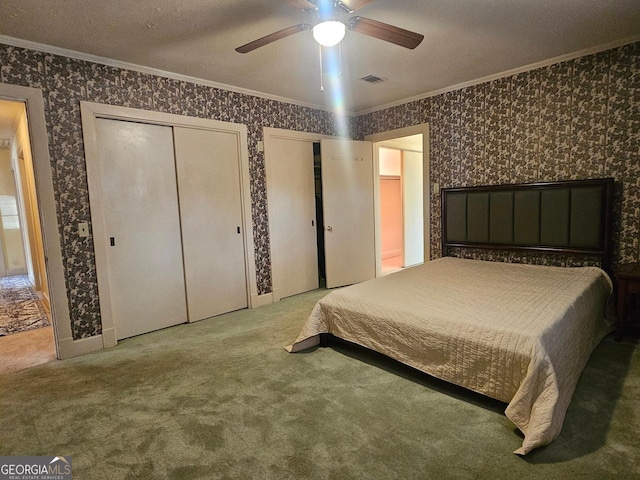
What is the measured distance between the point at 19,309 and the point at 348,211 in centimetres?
440

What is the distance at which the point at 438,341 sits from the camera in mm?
2070

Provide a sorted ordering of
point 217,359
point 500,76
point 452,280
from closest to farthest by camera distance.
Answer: point 217,359 → point 452,280 → point 500,76

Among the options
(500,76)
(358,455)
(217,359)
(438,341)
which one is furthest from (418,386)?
(500,76)

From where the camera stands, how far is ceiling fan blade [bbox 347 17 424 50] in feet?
6.39

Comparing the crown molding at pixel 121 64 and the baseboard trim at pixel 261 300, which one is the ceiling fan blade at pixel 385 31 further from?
the baseboard trim at pixel 261 300

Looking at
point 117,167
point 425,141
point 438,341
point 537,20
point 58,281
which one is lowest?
point 438,341

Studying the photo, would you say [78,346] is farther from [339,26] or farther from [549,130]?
[549,130]

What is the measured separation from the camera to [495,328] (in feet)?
6.23

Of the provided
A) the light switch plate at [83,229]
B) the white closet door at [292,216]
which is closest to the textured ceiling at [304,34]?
the white closet door at [292,216]

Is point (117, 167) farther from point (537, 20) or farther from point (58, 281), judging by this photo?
point (537, 20)

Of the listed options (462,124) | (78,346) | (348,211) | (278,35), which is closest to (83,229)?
(78,346)

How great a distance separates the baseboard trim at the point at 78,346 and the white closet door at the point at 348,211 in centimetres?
264

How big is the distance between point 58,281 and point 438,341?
2898mm

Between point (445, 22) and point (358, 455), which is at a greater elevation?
point (445, 22)
